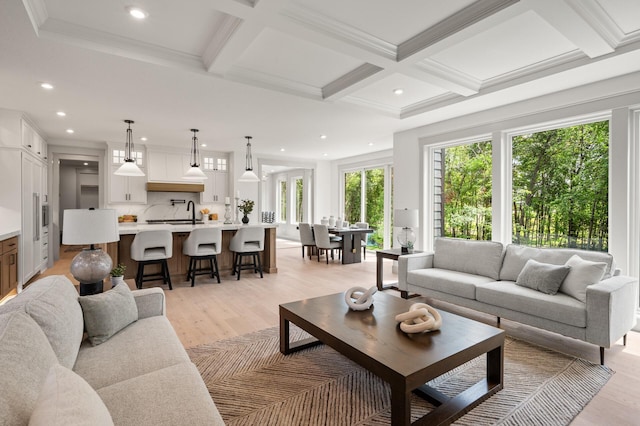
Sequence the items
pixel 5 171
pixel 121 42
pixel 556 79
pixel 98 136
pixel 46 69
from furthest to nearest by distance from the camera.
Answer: pixel 98 136, pixel 5 171, pixel 556 79, pixel 46 69, pixel 121 42

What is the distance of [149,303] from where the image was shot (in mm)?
2389

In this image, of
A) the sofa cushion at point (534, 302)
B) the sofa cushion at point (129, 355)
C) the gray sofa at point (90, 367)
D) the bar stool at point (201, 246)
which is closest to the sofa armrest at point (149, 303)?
the gray sofa at point (90, 367)

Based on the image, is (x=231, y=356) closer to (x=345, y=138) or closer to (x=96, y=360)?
(x=96, y=360)

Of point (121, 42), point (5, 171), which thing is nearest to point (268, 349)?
point (121, 42)

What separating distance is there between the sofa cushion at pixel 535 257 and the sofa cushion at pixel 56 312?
372 centimetres

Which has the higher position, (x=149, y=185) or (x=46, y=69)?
(x=46, y=69)

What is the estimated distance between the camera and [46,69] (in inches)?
128

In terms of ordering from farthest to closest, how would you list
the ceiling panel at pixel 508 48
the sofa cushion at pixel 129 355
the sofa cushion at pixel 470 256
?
1. the sofa cushion at pixel 470 256
2. the ceiling panel at pixel 508 48
3. the sofa cushion at pixel 129 355

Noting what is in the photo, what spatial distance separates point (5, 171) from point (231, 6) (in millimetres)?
4444

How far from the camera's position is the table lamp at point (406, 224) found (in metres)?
4.71

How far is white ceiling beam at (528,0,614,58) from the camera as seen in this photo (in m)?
2.29

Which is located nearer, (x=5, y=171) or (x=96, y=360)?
(x=96, y=360)

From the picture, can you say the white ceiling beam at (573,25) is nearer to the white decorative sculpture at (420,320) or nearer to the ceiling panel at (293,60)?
the ceiling panel at (293,60)

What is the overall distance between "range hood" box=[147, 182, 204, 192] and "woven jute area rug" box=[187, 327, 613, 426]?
5.32 m
